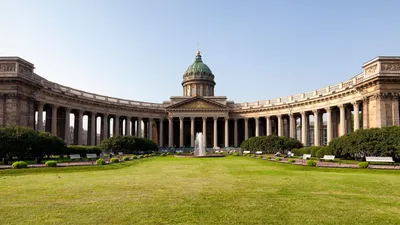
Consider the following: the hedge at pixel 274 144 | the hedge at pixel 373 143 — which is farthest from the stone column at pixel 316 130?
the hedge at pixel 373 143

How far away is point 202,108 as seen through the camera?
83.6 metres

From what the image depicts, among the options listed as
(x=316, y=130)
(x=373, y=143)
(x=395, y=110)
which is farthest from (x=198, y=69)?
(x=373, y=143)

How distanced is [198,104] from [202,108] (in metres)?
1.57

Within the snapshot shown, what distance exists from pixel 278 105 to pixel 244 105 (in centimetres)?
1287

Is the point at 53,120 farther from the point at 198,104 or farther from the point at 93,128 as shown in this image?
the point at 198,104

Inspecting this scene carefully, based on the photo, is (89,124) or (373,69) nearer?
(373,69)

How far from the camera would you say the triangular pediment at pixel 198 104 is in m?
83.6

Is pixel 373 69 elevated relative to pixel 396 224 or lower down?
elevated

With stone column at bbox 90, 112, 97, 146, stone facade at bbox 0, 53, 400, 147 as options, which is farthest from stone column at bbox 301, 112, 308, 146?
stone column at bbox 90, 112, 97, 146

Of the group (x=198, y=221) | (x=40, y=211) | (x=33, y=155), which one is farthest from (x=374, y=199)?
(x=33, y=155)

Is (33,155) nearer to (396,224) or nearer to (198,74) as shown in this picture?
(396,224)

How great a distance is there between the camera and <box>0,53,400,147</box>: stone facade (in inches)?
1679

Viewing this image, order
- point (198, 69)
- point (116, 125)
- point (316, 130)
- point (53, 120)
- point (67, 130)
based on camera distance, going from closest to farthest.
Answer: point (53, 120) → point (67, 130) → point (316, 130) → point (116, 125) → point (198, 69)

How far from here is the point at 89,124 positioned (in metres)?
68.2
